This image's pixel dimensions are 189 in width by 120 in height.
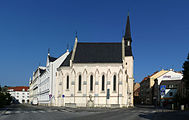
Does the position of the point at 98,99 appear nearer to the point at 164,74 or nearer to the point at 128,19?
the point at 128,19

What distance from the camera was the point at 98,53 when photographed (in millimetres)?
58000

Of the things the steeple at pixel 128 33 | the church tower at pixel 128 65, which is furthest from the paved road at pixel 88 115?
the steeple at pixel 128 33

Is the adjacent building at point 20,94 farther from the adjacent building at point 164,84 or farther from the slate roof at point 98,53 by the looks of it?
the slate roof at point 98,53

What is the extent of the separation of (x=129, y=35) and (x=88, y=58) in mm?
14469

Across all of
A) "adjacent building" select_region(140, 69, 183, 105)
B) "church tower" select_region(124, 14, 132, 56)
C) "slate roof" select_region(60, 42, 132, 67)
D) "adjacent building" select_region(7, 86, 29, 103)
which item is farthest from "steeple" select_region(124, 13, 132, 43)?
"adjacent building" select_region(7, 86, 29, 103)

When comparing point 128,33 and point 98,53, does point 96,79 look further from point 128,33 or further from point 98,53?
point 128,33

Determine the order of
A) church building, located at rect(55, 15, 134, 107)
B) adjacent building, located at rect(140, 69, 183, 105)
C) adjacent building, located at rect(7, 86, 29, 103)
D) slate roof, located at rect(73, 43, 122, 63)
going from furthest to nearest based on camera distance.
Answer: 1. adjacent building, located at rect(7, 86, 29, 103)
2. adjacent building, located at rect(140, 69, 183, 105)
3. slate roof, located at rect(73, 43, 122, 63)
4. church building, located at rect(55, 15, 134, 107)

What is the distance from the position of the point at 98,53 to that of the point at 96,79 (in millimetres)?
6800

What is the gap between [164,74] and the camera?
289 ft

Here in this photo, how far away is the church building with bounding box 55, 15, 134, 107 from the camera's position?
5384 cm

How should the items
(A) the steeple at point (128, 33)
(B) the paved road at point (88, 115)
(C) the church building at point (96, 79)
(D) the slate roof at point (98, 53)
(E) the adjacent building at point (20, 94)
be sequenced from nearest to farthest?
(B) the paved road at point (88, 115) → (C) the church building at point (96, 79) → (D) the slate roof at point (98, 53) → (A) the steeple at point (128, 33) → (E) the adjacent building at point (20, 94)

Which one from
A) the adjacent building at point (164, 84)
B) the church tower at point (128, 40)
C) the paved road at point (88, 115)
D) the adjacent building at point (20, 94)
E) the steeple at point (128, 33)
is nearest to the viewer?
the paved road at point (88, 115)

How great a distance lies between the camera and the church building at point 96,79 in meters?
53.8

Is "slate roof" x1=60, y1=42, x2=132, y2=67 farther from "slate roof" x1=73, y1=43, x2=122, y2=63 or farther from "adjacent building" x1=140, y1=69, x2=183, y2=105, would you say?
"adjacent building" x1=140, y1=69, x2=183, y2=105
